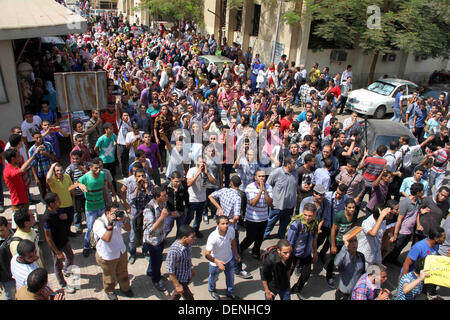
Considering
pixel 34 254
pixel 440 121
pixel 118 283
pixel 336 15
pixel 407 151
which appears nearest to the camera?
pixel 34 254

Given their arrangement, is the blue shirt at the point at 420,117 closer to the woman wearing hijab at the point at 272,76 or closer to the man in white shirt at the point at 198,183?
the woman wearing hijab at the point at 272,76

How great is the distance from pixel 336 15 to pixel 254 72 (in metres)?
5.91

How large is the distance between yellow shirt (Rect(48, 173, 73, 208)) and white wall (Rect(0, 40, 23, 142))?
4.55 meters

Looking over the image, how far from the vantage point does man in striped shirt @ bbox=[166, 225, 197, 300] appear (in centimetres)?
447

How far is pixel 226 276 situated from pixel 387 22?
56.6 feet

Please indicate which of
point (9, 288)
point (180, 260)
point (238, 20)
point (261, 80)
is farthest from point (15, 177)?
point (238, 20)

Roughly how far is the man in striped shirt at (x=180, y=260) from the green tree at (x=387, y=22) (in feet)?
53.8

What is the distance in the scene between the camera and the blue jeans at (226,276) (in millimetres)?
5203

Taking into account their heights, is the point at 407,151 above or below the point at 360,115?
above

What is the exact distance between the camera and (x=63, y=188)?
575cm

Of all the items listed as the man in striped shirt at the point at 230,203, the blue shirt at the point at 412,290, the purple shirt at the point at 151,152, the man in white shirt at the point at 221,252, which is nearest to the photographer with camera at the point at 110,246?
the man in white shirt at the point at 221,252

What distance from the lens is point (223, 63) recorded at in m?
16.1

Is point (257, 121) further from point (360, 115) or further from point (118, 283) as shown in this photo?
point (360, 115)

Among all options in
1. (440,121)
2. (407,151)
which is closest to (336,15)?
(440,121)
